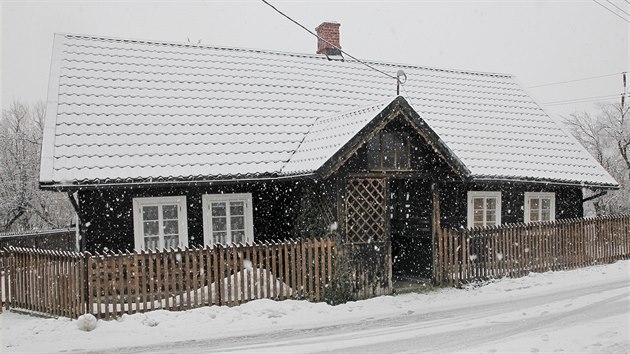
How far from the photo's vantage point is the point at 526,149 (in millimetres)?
18406

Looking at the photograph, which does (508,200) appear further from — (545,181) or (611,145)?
(611,145)

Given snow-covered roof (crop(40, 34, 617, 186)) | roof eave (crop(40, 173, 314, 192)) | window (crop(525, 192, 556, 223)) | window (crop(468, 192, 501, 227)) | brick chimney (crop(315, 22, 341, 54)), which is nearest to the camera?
roof eave (crop(40, 173, 314, 192))

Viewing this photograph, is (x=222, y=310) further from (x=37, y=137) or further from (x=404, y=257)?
(x=37, y=137)

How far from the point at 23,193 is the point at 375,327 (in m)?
30.8

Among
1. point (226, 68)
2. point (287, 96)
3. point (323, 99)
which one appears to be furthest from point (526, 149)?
point (226, 68)

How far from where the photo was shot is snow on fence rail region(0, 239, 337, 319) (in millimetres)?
10812

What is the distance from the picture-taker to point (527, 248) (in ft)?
51.2

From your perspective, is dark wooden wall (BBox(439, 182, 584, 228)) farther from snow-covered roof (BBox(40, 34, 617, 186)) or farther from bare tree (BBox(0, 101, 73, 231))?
bare tree (BBox(0, 101, 73, 231))

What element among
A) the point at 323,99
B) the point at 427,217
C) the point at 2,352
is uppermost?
the point at 323,99

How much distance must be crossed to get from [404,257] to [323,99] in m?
5.48

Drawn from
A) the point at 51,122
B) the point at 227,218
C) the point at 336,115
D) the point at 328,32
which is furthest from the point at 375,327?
the point at 328,32

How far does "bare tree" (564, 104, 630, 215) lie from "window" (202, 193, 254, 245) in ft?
99.8

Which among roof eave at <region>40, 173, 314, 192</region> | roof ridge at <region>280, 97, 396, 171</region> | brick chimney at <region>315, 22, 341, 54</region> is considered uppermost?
brick chimney at <region>315, 22, 341, 54</region>

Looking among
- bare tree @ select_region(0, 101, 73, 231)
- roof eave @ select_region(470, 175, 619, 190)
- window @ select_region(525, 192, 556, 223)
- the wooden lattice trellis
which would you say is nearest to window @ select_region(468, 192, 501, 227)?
roof eave @ select_region(470, 175, 619, 190)
